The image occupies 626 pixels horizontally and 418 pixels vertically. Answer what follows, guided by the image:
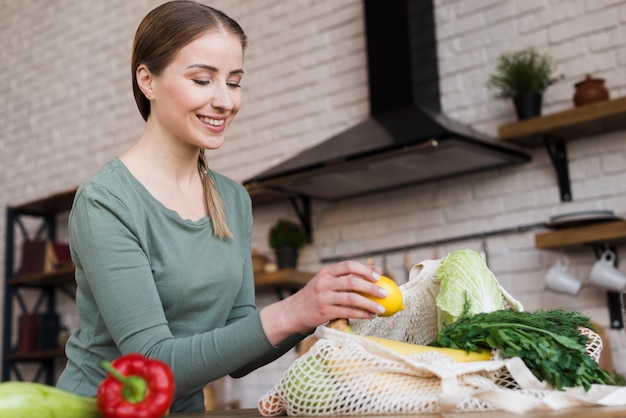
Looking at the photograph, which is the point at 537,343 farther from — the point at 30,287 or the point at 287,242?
the point at 30,287

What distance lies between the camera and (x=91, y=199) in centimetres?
126

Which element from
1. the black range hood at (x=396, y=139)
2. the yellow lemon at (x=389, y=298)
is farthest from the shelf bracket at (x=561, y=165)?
the yellow lemon at (x=389, y=298)

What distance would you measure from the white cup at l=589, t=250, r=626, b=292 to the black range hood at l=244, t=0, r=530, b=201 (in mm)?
560

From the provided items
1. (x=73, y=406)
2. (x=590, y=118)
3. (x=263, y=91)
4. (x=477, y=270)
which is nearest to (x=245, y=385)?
(x=263, y=91)

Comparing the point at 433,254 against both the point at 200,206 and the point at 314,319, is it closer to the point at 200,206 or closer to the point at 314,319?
the point at 200,206

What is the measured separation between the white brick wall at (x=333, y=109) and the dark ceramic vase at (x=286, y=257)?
0.38 ft

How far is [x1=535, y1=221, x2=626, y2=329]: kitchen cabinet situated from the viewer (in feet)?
9.22

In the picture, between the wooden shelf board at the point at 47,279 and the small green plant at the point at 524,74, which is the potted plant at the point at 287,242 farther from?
the wooden shelf board at the point at 47,279

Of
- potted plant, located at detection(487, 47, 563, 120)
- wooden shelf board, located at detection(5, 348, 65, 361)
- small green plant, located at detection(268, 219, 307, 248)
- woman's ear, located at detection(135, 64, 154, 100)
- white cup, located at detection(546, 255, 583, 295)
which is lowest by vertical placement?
wooden shelf board, located at detection(5, 348, 65, 361)

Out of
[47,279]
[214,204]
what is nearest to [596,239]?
[214,204]

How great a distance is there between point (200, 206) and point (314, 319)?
49cm

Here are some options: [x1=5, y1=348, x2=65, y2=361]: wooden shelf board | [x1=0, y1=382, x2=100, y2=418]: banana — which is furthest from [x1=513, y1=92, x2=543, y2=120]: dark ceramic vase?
[x1=5, y1=348, x2=65, y2=361]: wooden shelf board

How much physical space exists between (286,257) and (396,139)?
1149mm

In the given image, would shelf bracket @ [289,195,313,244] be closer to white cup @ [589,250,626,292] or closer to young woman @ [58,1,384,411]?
white cup @ [589,250,626,292]
